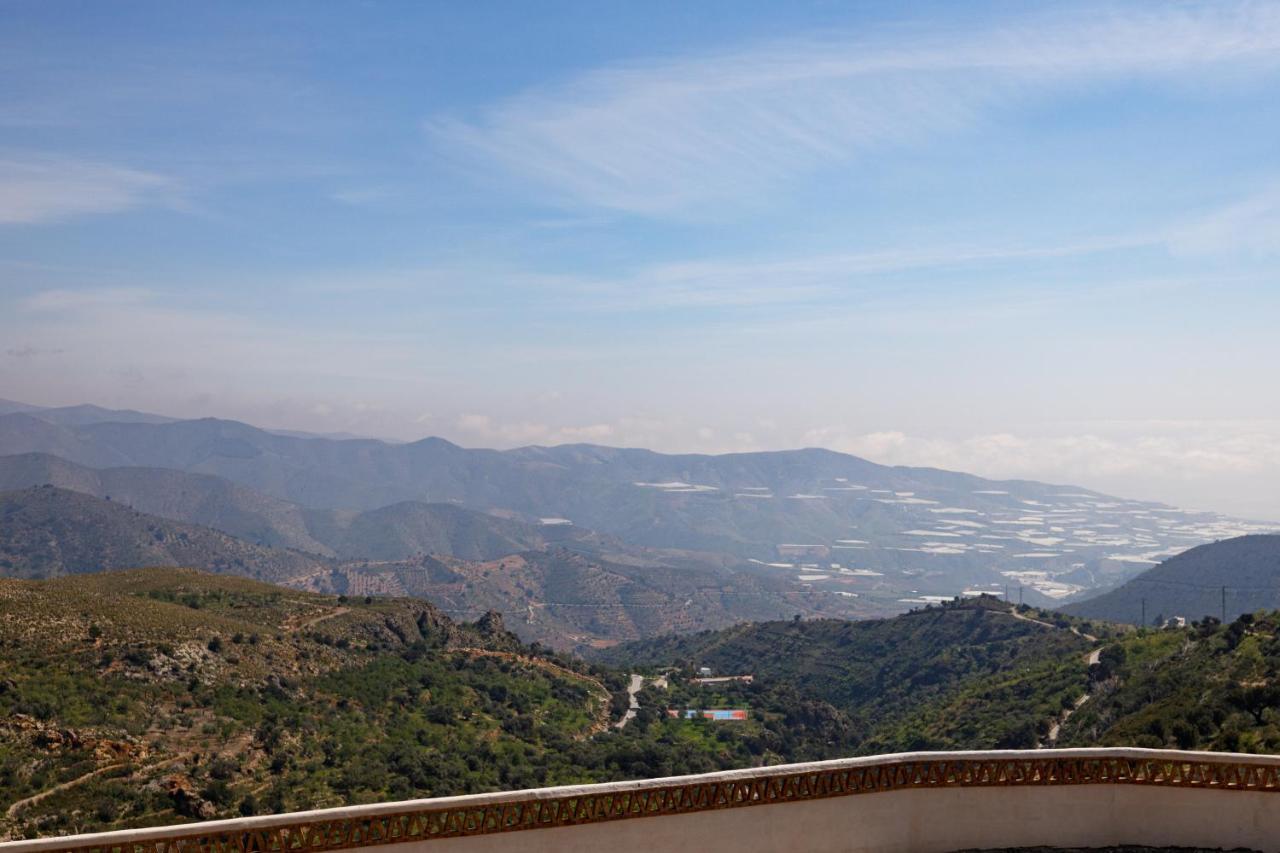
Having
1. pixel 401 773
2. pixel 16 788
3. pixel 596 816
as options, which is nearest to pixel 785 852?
pixel 596 816

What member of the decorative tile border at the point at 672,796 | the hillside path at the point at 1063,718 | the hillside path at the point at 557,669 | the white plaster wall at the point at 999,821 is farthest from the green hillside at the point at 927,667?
the decorative tile border at the point at 672,796

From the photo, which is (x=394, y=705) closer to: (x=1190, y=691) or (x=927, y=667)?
(x=1190, y=691)

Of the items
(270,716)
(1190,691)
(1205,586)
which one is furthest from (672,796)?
(1205,586)

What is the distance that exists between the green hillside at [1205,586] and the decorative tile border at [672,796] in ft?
464

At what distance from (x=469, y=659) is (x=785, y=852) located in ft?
165

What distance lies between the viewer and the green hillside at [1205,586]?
14788cm

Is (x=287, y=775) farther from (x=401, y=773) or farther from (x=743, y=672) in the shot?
(x=743, y=672)

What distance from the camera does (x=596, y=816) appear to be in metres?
13.5

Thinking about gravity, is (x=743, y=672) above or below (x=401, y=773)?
below

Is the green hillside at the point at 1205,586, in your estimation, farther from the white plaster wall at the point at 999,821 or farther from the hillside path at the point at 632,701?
the white plaster wall at the point at 999,821

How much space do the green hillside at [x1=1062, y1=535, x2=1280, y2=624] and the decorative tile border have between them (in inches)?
5571

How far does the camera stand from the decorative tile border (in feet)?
39.1

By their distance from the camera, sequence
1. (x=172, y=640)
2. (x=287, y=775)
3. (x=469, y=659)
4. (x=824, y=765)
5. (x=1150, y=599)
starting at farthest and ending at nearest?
1. (x=1150, y=599)
2. (x=469, y=659)
3. (x=172, y=640)
4. (x=287, y=775)
5. (x=824, y=765)

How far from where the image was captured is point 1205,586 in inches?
6250
